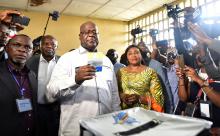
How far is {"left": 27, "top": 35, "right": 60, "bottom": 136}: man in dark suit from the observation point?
2.76 m

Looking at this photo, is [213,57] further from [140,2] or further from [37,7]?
[37,7]

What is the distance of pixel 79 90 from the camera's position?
195 cm

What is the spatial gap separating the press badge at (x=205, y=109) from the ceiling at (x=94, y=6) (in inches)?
165

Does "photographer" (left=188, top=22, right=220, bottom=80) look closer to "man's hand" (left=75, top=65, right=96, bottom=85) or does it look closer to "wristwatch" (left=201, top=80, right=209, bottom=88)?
"wristwatch" (left=201, top=80, right=209, bottom=88)

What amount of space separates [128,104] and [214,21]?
110 cm

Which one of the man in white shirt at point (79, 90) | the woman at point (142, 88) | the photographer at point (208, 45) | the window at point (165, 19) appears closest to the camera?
the photographer at point (208, 45)

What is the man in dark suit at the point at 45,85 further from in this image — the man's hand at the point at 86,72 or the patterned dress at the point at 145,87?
the man's hand at the point at 86,72

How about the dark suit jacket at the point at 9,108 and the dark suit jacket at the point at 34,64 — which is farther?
the dark suit jacket at the point at 34,64

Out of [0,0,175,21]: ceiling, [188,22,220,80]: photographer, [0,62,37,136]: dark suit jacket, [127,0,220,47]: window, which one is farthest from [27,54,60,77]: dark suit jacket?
[0,0,175,21]: ceiling

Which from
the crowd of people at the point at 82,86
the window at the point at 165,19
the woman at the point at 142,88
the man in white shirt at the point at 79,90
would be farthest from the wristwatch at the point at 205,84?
the window at the point at 165,19

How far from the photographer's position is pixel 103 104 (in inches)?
78.3

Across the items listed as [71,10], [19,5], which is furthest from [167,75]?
[19,5]

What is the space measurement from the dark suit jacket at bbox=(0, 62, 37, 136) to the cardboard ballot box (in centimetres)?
104

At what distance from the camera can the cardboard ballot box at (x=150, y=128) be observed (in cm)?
83
